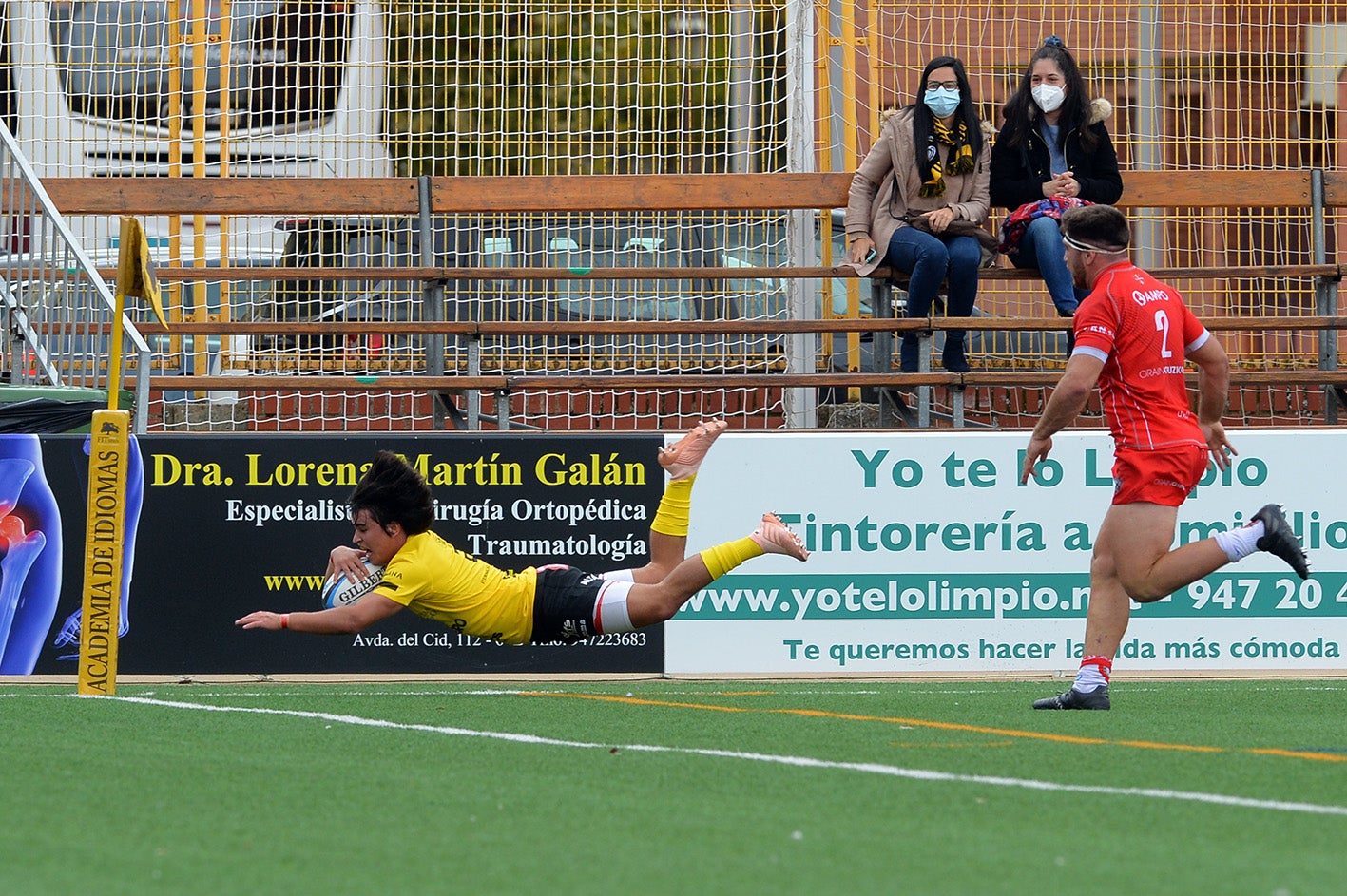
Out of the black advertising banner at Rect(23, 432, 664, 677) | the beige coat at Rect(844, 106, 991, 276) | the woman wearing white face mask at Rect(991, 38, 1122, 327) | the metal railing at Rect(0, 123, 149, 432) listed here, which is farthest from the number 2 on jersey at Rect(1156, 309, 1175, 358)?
the metal railing at Rect(0, 123, 149, 432)

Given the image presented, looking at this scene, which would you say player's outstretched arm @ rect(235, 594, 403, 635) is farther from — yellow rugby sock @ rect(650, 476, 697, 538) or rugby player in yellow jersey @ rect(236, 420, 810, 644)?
yellow rugby sock @ rect(650, 476, 697, 538)

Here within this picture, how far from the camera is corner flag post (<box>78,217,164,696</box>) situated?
798 centimetres

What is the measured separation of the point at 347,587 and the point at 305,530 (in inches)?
48.9

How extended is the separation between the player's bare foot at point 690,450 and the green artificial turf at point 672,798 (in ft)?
3.29

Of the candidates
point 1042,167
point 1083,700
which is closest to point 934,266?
point 1042,167

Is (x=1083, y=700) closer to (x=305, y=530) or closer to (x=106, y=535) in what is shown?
(x=106, y=535)

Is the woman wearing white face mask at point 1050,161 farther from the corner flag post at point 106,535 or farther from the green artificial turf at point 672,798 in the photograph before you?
the corner flag post at point 106,535

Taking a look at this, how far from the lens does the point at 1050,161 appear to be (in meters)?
12.1

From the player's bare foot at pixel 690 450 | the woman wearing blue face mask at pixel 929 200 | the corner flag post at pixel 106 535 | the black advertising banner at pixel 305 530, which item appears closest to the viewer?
the player's bare foot at pixel 690 450

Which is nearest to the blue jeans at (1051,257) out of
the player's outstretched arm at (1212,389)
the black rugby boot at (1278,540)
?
the player's outstretched arm at (1212,389)

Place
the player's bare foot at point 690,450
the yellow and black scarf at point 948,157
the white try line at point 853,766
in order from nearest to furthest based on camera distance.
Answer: the white try line at point 853,766 < the player's bare foot at point 690,450 < the yellow and black scarf at point 948,157

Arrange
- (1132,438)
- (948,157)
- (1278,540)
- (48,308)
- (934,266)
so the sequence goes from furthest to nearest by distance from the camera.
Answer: (948,157) → (934,266) → (48,308) → (1132,438) → (1278,540)

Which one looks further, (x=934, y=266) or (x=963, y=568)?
(x=934, y=266)

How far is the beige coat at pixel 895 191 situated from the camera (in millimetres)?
12039
